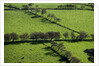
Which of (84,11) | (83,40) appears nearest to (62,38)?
(83,40)

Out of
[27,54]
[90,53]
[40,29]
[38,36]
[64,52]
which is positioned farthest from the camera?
[40,29]

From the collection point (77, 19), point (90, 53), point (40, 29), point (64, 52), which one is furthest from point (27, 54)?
point (77, 19)

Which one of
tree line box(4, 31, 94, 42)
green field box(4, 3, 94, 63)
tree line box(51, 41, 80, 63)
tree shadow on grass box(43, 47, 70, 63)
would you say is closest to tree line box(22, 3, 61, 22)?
green field box(4, 3, 94, 63)

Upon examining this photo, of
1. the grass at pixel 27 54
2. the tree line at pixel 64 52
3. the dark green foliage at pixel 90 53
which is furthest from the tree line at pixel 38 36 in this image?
the dark green foliage at pixel 90 53

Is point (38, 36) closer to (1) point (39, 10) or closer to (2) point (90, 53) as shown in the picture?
(2) point (90, 53)

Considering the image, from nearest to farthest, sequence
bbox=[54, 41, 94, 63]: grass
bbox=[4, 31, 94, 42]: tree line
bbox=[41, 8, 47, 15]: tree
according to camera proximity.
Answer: bbox=[54, 41, 94, 63]: grass < bbox=[4, 31, 94, 42]: tree line < bbox=[41, 8, 47, 15]: tree

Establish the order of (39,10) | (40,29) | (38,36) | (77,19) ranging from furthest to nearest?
(39,10) < (77,19) < (40,29) < (38,36)

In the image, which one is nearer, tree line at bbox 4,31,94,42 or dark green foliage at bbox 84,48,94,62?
dark green foliage at bbox 84,48,94,62

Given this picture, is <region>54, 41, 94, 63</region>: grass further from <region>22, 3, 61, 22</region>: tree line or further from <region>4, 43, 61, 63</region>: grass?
<region>22, 3, 61, 22</region>: tree line

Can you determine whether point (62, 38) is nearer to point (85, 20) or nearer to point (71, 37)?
point (71, 37)
